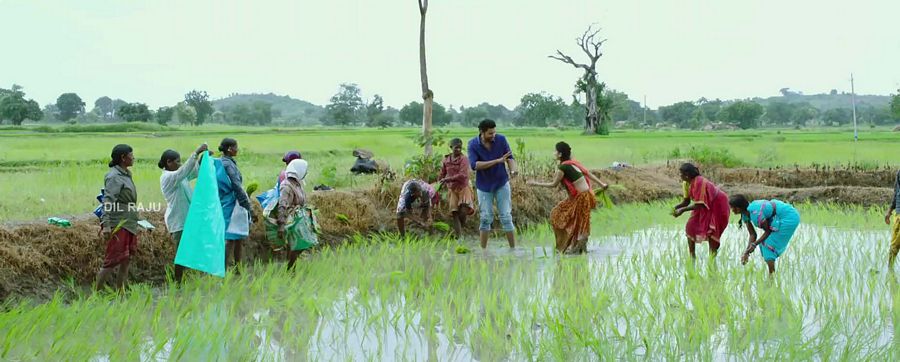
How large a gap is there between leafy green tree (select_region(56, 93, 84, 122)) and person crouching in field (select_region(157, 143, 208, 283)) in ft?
154

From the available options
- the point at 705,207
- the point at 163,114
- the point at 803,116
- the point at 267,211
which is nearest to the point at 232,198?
the point at 267,211

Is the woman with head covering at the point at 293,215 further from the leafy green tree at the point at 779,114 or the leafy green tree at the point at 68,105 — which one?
the leafy green tree at the point at 779,114

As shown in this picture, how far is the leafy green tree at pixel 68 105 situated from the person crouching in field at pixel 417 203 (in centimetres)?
4513

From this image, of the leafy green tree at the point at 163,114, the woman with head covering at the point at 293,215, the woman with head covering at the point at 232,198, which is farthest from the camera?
the leafy green tree at the point at 163,114

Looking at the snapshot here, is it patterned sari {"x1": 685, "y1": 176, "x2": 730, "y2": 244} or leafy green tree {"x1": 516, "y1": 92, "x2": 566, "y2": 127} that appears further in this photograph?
leafy green tree {"x1": 516, "y1": 92, "x2": 566, "y2": 127}

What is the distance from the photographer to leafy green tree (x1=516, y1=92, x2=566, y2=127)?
68438mm

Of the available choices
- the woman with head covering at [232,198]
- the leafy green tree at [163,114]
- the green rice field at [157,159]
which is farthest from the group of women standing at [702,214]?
the leafy green tree at [163,114]

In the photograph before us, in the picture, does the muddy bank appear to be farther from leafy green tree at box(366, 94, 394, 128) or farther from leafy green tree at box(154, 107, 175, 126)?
leafy green tree at box(366, 94, 394, 128)

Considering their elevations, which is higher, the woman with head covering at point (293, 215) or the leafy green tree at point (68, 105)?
the leafy green tree at point (68, 105)

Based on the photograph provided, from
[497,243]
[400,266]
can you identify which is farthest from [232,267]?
[497,243]

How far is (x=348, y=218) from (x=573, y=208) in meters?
2.61

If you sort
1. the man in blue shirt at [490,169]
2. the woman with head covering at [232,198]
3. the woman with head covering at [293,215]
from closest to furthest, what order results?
the woman with head covering at [232,198] < the woman with head covering at [293,215] < the man in blue shirt at [490,169]

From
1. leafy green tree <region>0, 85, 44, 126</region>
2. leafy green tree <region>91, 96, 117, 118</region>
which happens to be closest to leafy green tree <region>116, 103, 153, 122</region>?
leafy green tree <region>0, 85, 44, 126</region>

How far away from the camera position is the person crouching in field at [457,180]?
8641 millimetres
